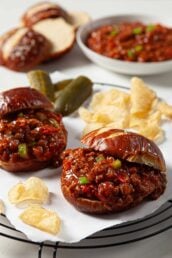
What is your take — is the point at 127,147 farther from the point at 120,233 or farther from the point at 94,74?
the point at 94,74

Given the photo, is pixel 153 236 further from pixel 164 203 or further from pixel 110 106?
pixel 110 106

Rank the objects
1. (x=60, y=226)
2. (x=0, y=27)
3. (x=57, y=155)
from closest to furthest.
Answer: (x=60, y=226), (x=57, y=155), (x=0, y=27)

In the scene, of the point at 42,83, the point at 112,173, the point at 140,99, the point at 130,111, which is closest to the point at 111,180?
the point at 112,173

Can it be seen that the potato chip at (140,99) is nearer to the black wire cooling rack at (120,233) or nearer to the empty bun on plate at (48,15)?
the black wire cooling rack at (120,233)

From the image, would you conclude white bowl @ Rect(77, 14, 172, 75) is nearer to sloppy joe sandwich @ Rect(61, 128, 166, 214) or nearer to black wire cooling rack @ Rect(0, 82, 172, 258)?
sloppy joe sandwich @ Rect(61, 128, 166, 214)

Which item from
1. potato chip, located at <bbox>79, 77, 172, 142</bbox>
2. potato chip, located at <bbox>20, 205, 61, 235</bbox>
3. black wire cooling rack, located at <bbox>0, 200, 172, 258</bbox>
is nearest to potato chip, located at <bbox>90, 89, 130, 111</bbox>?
potato chip, located at <bbox>79, 77, 172, 142</bbox>

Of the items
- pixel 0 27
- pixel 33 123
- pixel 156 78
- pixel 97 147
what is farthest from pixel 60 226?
pixel 0 27
